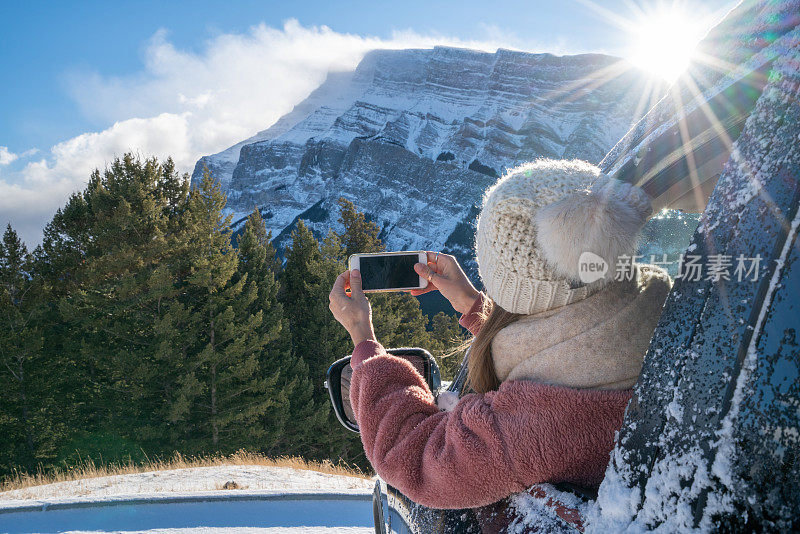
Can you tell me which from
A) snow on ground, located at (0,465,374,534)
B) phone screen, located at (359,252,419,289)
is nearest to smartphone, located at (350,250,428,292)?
phone screen, located at (359,252,419,289)

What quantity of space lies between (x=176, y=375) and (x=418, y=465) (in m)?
19.9

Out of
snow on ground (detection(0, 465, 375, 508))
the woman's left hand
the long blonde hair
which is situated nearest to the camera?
the long blonde hair

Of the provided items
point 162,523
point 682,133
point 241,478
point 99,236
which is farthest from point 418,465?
point 99,236

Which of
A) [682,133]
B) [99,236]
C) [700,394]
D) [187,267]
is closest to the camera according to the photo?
[700,394]

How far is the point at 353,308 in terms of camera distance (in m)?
1.76

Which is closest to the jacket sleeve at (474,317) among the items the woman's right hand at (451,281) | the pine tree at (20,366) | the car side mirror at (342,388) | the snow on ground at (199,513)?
the woman's right hand at (451,281)

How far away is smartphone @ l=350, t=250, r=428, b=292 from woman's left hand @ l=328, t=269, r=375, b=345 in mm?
39

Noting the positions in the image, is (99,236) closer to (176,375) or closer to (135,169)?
(135,169)

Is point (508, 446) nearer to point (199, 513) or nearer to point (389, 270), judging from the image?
point (389, 270)

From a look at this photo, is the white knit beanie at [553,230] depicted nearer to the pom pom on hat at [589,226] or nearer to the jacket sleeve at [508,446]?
the pom pom on hat at [589,226]

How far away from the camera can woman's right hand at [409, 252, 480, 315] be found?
224 centimetres

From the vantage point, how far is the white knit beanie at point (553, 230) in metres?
1.09

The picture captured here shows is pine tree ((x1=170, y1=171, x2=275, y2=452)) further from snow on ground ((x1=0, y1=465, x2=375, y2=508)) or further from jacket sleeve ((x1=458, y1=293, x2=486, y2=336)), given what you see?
jacket sleeve ((x1=458, y1=293, x2=486, y2=336))

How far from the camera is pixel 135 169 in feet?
63.9
